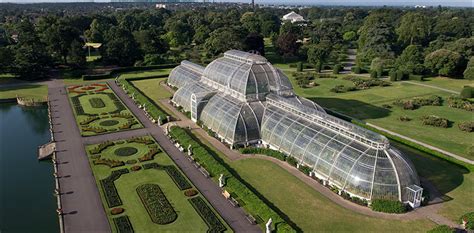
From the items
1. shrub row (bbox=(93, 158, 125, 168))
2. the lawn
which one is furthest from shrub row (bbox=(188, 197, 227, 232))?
shrub row (bbox=(93, 158, 125, 168))

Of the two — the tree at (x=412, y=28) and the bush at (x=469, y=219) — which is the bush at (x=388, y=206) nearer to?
the bush at (x=469, y=219)

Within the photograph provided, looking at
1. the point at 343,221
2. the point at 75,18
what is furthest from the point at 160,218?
the point at 75,18

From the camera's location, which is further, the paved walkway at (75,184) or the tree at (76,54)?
the tree at (76,54)

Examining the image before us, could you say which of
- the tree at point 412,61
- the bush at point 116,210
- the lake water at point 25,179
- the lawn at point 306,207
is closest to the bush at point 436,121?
the lawn at point 306,207

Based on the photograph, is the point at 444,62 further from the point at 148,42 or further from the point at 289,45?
the point at 148,42

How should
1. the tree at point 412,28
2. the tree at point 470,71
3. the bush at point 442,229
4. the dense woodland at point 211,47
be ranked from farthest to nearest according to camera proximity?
the tree at point 412,28 → the dense woodland at point 211,47 → the tree at point 470,71 → the bush at point 442,229

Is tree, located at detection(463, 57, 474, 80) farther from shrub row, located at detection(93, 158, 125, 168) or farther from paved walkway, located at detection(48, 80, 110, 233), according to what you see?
paved walkway, located at detection(48, 80, 110, 233)

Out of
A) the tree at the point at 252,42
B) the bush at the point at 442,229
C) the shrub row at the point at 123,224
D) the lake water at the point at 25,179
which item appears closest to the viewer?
the bush at the point at 442,229

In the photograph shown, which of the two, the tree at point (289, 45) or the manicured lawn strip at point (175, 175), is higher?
the tree at point (289, 45)
